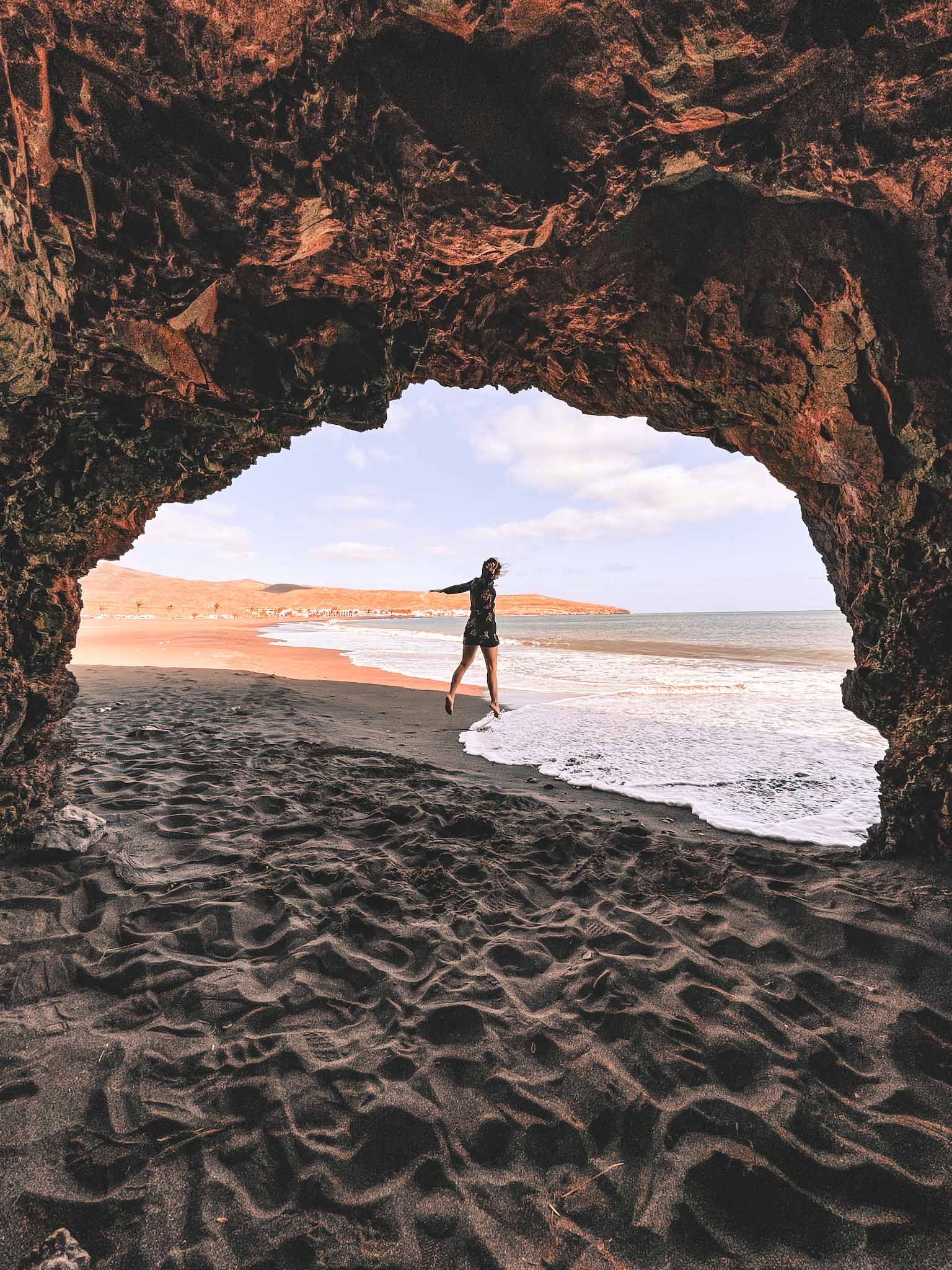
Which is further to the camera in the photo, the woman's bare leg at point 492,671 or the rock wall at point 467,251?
the woman's bare leg at point 492,671

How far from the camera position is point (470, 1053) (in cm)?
232

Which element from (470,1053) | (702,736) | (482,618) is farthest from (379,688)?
(470,1053)

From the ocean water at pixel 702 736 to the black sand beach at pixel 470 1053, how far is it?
124 centimetres

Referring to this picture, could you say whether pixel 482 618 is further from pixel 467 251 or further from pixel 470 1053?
pixel 470 1053

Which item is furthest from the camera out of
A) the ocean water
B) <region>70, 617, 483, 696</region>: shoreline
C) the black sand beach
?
<region>70, 617, 483, 696</region>: shoreline

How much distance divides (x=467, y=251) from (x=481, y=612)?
5546 mm

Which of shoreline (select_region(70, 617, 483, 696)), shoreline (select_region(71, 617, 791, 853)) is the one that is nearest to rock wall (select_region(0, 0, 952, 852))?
shoreline (select_region(71, 617, 791, 853))

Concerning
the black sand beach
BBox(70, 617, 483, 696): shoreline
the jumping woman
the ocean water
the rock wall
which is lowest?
the black sand beach

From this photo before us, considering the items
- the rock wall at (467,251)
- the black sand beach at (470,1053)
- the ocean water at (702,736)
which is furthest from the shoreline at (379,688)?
the rock wall at (467,251)

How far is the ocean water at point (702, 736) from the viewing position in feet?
17.5

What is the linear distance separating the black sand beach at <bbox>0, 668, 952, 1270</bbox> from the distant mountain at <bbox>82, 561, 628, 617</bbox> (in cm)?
5098

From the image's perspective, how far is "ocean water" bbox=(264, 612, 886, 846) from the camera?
533cm

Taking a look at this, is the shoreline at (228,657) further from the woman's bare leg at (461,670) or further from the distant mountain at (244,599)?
the distant mountain at (244,599)

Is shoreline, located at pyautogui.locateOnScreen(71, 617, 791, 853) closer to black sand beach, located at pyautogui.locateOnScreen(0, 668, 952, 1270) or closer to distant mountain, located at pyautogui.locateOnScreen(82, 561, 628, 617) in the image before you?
black sand beach, located at pyautogui.locateOnScreen(0, 668, 952, 1270)
